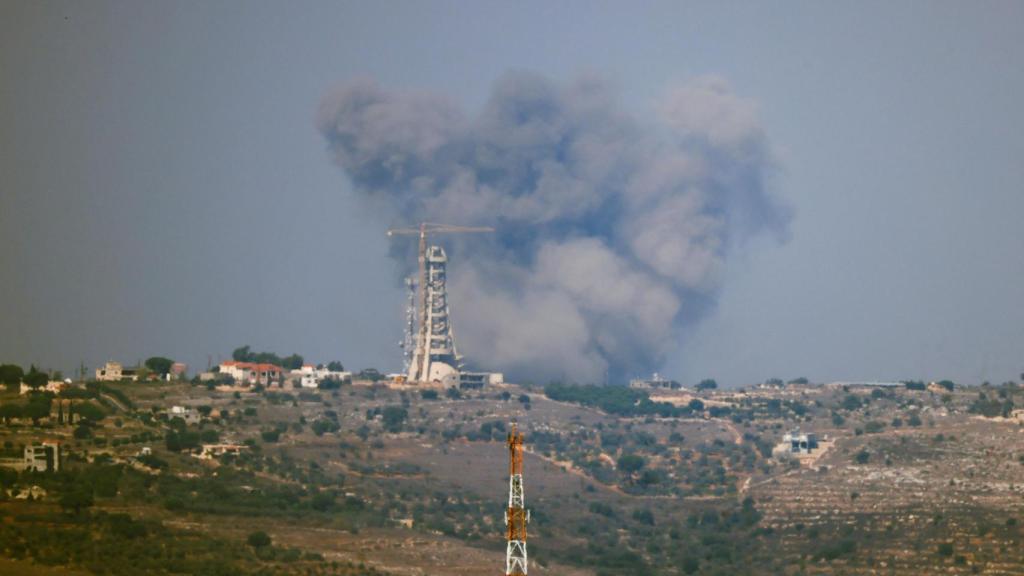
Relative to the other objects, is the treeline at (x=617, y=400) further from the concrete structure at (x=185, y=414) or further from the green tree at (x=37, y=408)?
the green tree at (x=37, y=408)

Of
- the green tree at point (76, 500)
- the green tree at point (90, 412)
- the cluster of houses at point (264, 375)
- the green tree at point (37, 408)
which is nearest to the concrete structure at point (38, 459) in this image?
the green tree at point (76, 500)

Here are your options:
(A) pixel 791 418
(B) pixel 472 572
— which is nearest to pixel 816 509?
(B) pixel 472 572

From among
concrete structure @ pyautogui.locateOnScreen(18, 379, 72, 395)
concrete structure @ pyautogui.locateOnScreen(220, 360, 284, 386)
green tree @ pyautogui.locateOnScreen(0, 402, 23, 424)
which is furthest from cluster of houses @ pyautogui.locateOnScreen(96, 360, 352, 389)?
green tree @ pyautogui.locateOnScreen(0, 402, 23, 424)

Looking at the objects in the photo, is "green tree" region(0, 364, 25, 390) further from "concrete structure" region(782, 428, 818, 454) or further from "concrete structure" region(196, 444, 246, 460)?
"concrete structure" region(782, 428, 818, 454)

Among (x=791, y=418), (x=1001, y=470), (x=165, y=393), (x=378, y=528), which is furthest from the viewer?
(x=791, y=418)

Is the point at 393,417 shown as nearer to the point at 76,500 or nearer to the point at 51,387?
the point at 51,387

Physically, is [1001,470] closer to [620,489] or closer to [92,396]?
[620,489]
